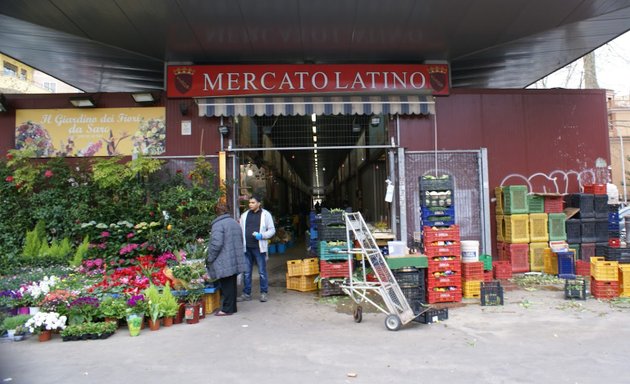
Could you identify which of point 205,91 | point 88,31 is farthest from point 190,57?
point 88,31

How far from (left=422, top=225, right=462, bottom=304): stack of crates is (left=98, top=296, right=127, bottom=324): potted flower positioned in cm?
452

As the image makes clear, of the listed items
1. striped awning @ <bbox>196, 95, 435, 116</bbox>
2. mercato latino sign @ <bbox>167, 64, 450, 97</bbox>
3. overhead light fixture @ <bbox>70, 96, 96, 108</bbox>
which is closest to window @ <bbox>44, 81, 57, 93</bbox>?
overhead light fixture @ <bbox>70, 96, 96, 108</bbox>

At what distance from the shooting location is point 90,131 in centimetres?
998

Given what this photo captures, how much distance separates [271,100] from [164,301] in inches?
202

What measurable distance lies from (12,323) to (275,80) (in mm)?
6620

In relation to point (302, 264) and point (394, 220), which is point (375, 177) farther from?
point (302, 264)

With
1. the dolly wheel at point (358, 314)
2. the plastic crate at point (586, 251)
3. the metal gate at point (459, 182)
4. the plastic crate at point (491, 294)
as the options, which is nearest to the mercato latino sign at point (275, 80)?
the metal gate at point (459, 182)

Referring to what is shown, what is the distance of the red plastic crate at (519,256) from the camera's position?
9711mm

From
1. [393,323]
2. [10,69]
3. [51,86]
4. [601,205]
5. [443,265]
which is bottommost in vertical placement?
[393,323]

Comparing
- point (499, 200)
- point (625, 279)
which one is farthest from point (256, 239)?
point (625, 279)

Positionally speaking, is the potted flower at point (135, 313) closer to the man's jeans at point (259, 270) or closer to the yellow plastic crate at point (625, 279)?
the man's jeans at point (259, 270)

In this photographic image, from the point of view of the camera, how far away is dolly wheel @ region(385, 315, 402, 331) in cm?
573

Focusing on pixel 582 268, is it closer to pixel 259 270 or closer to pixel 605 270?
pixel 605 270

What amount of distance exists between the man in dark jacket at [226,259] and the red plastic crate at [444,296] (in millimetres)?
2973
